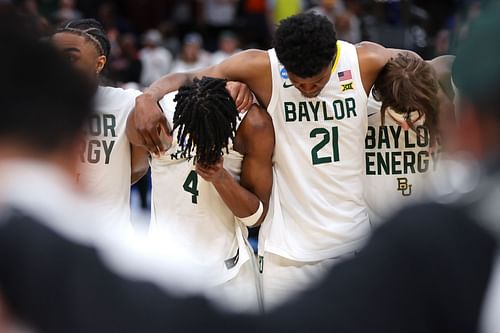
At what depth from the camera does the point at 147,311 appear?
108 cm

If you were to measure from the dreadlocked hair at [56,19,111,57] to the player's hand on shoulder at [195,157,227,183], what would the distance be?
81cm

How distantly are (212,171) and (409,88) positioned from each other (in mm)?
933

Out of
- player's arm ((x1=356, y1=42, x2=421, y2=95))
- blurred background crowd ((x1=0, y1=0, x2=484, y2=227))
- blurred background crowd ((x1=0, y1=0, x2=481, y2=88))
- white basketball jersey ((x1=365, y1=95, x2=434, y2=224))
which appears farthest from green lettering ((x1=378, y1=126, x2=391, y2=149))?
blurred background crowd ((x1=0, y1=0, x2=481, y2=88))

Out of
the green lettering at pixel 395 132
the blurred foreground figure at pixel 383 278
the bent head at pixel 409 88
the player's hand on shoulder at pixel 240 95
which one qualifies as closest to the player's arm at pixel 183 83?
the player's hand on shoulder at pixel 240 95

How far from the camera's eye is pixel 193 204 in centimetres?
383

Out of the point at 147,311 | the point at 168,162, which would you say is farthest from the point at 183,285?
the point at 168,162

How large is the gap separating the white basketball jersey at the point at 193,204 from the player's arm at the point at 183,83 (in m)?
0.07

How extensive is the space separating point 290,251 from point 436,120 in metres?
0.86

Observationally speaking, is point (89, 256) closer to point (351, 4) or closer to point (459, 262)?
point (459, 262)

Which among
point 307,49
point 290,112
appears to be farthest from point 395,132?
point 307,49

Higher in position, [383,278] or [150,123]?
[150,123]

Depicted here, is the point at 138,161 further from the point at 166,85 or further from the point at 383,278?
the point at 383,278

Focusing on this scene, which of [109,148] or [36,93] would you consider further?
[109,148]

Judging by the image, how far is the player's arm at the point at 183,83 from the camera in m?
3.75
